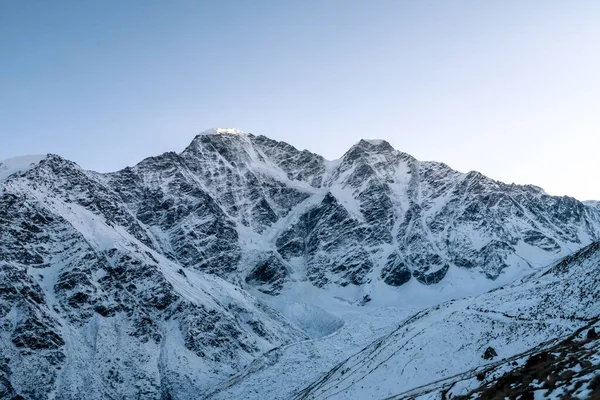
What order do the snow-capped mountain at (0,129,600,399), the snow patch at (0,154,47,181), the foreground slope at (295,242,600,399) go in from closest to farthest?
the foreground slope at (295,242,600,399)
the snow-capped mountain at (0,129,600,399)
the snow patch at (0,154,47,181)

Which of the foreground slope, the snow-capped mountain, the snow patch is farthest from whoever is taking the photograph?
the snow patch

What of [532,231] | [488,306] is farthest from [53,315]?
[532,231]

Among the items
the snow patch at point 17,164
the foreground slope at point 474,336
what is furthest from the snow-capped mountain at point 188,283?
the snow patch at point 17,164

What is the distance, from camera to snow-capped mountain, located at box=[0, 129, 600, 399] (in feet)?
284

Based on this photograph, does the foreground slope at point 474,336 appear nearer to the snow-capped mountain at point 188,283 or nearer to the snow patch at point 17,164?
the snow-capped mountain at point 188,283

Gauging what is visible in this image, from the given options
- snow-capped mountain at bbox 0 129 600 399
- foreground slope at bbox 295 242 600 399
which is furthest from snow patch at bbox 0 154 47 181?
foreground slope at bbox 295 242 600 399

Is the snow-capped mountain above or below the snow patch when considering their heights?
below

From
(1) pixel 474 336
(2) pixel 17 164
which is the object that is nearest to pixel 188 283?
(1) pixel 474 336

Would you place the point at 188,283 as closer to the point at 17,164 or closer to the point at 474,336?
the point at 474,336

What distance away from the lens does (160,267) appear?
120 meters

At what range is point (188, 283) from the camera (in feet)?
400

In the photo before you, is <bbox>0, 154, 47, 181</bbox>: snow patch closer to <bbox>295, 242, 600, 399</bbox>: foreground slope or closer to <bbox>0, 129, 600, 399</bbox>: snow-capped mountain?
<bbox>0, 129, 600, 399</bbox>: snow-capped mountain

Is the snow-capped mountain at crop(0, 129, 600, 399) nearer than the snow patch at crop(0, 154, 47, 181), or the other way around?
the snow-capped mountain at crop(0, 129, 600, 399)

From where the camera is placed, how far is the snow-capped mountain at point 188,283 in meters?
86.5
